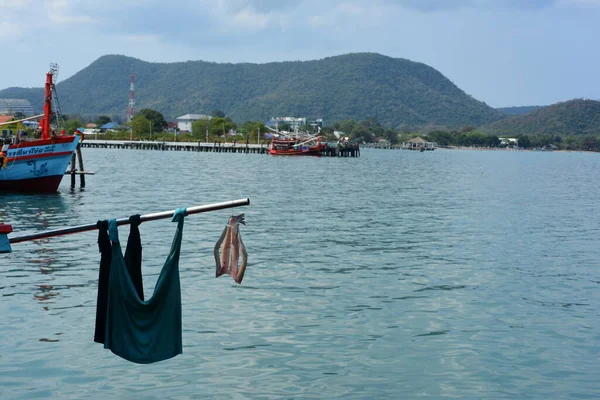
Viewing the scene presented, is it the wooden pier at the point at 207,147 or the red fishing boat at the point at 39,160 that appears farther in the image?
the wooden pier at the point at 207,147

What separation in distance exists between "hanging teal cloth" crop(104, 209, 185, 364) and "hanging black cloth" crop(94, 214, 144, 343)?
0.10 m

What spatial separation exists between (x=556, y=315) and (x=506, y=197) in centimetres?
3904

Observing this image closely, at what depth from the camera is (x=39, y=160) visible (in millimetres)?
43625

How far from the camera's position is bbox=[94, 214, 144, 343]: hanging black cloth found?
9.09m

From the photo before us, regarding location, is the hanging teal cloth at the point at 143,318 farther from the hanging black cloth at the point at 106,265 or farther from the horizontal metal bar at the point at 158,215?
the horizontal metal bar at the point at 158,215

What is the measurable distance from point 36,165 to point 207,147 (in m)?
119

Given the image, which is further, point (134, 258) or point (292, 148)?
A: point (292, 148)

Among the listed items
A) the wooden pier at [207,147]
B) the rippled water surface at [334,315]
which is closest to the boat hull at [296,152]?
the wooden pier at [207,147]

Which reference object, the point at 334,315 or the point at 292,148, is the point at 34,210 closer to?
the point at 334,315

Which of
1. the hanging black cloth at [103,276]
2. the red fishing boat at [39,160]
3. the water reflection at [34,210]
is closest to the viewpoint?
the hanging black cloth at [103,276]

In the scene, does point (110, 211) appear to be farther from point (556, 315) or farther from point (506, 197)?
point (506, 197)

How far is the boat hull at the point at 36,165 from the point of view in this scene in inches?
1679

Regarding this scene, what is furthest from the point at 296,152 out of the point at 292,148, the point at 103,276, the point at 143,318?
the point at 103,276

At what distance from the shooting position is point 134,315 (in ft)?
31.5
